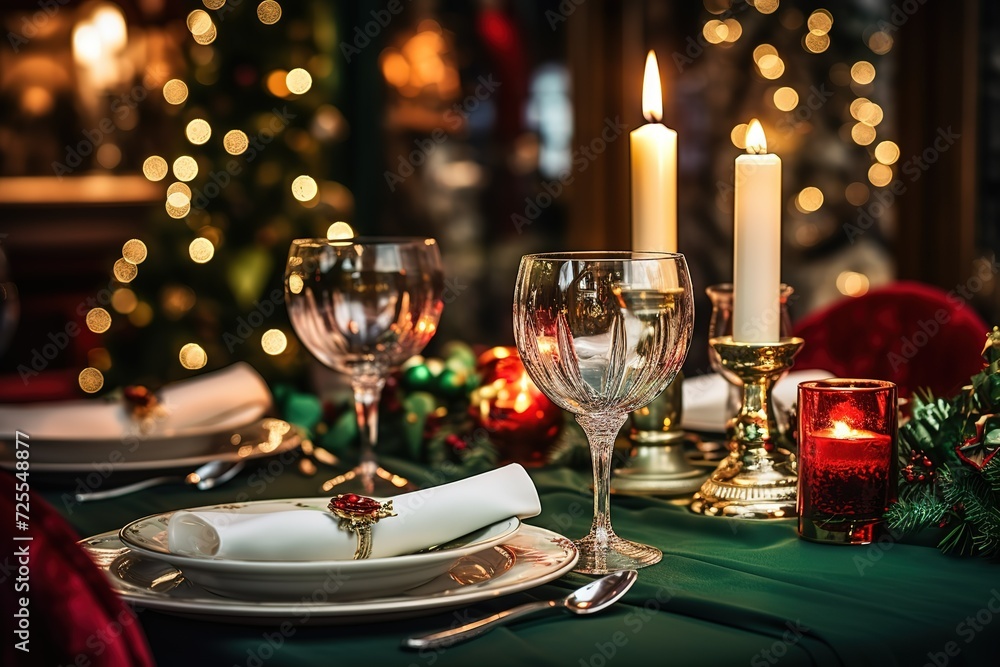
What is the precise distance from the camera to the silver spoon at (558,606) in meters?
0.65

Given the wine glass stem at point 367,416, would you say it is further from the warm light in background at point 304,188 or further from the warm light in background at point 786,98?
the warm light in background at point 786,98

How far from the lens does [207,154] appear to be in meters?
3.44

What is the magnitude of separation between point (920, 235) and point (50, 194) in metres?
3.43

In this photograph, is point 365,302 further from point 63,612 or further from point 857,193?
point 857,193

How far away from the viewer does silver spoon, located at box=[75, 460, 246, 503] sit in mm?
1067

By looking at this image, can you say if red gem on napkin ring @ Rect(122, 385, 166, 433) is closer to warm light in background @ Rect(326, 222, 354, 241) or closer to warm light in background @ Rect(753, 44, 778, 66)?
warm light in background @ Rect(326, 222, 354, 241)

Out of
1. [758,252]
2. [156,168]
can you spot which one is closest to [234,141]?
[156,168]

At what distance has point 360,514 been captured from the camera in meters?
0.76

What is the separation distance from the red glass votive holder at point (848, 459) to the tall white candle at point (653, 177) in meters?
0.23

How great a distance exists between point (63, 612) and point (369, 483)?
475mm

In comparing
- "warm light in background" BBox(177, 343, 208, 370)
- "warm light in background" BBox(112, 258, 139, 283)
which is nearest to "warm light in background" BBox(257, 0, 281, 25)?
"warm light in background" BBox(112, 258, 139, 283)

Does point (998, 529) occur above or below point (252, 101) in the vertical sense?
below

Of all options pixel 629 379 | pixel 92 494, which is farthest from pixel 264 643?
pixel 92 494

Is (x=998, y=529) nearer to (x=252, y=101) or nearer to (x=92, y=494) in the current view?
(x=92, y=494)
